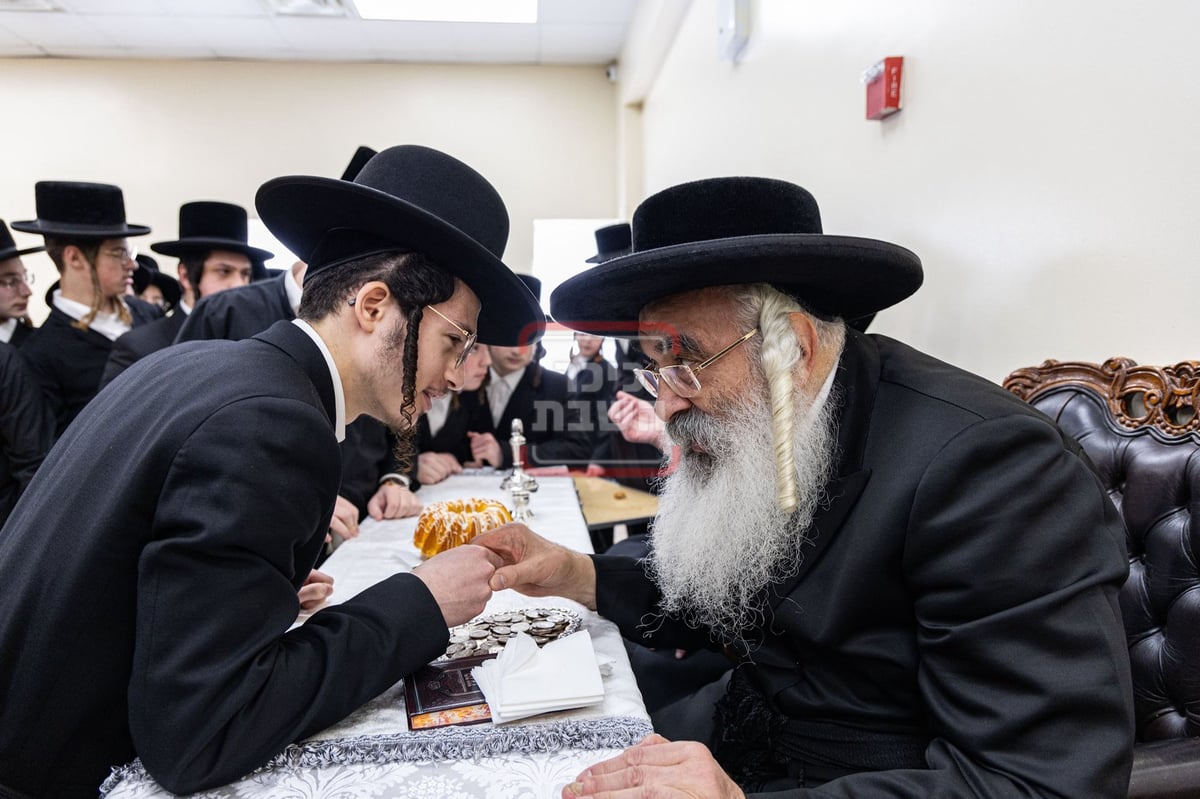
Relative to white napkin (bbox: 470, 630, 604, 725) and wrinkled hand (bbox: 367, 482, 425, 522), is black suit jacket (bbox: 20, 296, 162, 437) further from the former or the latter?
white napkin (bbox: 470, 630, 604, 725)

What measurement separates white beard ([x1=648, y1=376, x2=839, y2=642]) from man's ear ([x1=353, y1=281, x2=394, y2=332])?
65 cm

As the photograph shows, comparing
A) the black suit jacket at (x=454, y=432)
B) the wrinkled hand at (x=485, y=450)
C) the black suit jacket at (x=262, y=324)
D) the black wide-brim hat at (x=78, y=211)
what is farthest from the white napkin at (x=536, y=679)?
the black wide-brim hat at (x=78, y=211)

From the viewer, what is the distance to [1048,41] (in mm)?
1538

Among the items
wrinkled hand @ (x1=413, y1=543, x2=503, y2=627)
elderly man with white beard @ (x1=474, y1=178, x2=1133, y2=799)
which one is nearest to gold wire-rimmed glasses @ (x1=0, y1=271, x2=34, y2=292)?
elderly man with white beard @ (x1=474, y1=178, x2=1133, y2=799)

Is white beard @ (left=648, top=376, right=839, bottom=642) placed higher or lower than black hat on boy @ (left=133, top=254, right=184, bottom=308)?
Answer: lower

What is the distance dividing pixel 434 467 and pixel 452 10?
4.90m

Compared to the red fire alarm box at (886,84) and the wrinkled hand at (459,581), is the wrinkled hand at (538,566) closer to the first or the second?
the wrinkled hand at (459,581)

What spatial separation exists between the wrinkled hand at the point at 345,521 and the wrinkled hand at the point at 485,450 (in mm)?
1594

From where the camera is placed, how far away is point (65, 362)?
374cm

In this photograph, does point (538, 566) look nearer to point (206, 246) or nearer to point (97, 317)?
point (97, 317)

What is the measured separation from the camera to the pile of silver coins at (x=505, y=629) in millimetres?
1344

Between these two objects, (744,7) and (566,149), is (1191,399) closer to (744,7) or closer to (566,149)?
(744,7)

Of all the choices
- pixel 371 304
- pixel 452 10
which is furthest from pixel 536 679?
pixel 452 10

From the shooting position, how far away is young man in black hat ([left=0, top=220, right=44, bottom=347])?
3.86m
